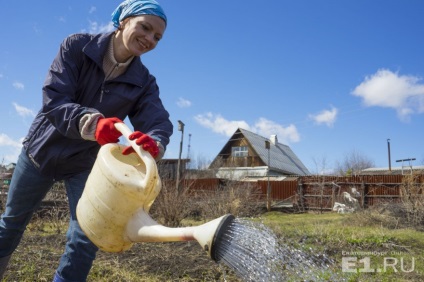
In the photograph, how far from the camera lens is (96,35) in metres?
2.04

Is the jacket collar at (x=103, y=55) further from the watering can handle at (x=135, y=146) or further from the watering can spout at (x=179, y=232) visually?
the watering can spout at (x=179, y=232)

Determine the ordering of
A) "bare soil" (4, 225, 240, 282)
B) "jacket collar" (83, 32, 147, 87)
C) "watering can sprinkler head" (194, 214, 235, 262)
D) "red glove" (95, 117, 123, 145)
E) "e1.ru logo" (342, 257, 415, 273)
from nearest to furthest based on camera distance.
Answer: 1. "watering can sprinkler head" (194, 214, 235, 262)
2. "red glove" (95, 117, 123, 145)
3. "jacket collar" (83, 32, 147, 87)
4. "bare soil" (4, 225, 240, 282)
5. "e1.ru logo" (342, 257, 415, 273)

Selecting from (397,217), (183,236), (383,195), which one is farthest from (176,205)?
(383,195)

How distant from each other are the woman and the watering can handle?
234 millimetres

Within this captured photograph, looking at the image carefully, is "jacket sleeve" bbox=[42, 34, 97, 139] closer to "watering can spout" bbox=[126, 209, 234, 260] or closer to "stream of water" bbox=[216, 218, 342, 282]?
"watering can spout" bbox=[126, 209, 234, 260]

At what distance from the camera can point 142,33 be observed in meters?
1.86

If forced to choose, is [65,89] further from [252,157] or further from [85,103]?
[252,157]

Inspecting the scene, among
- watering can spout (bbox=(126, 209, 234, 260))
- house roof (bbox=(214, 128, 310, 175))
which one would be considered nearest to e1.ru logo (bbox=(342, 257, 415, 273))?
watering can spout (bbox=(126, 209, 234, 260))

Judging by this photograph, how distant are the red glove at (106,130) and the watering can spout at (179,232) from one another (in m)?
0.34

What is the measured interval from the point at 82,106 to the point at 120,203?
0.72 meters

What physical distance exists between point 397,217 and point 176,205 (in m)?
5.65

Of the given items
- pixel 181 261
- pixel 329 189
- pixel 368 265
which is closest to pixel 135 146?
pixel 181 261

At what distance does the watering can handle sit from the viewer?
4.81 feet

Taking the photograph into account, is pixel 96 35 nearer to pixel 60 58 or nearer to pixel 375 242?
pixel 60 58
